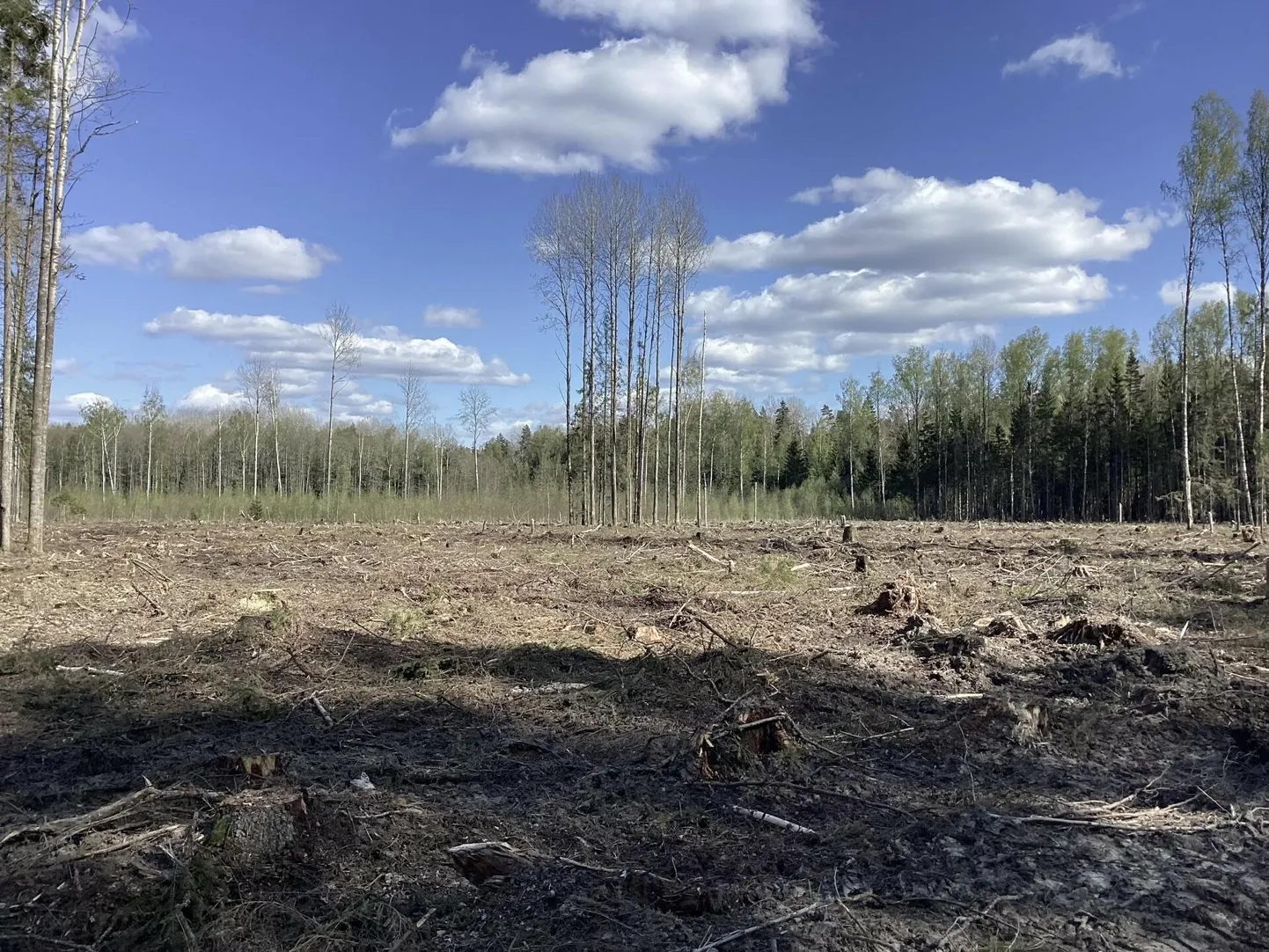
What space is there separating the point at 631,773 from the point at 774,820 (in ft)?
3.38

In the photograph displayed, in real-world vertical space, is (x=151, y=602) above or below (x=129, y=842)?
above

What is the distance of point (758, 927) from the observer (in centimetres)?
303

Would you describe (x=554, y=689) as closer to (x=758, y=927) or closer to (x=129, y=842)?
(x=129, y=842)

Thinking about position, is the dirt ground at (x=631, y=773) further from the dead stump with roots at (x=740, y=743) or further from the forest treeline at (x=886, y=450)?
the forest treeline at (x=886, y=450)

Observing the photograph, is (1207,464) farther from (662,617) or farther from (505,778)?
(505,778)

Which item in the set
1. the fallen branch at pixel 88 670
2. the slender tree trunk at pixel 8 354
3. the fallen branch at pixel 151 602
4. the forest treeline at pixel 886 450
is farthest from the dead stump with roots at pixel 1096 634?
the forest treeline at pixel 886 450

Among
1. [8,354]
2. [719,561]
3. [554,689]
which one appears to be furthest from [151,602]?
[8,354]

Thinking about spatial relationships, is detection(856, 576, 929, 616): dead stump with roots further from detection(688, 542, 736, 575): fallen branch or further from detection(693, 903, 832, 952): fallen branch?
detection(693, 903, 832, 952): fallen branch

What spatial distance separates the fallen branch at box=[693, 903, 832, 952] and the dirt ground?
2cm

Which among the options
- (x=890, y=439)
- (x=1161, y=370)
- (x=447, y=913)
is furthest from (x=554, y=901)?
(x=890, y=439)

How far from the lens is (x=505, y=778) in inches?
185

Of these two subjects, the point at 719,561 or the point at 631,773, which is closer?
the point at 631,773

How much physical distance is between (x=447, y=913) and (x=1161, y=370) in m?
57.2

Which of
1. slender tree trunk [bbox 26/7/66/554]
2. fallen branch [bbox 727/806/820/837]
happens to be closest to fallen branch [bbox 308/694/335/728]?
fallen branch [bbox 727/806/820/837]
